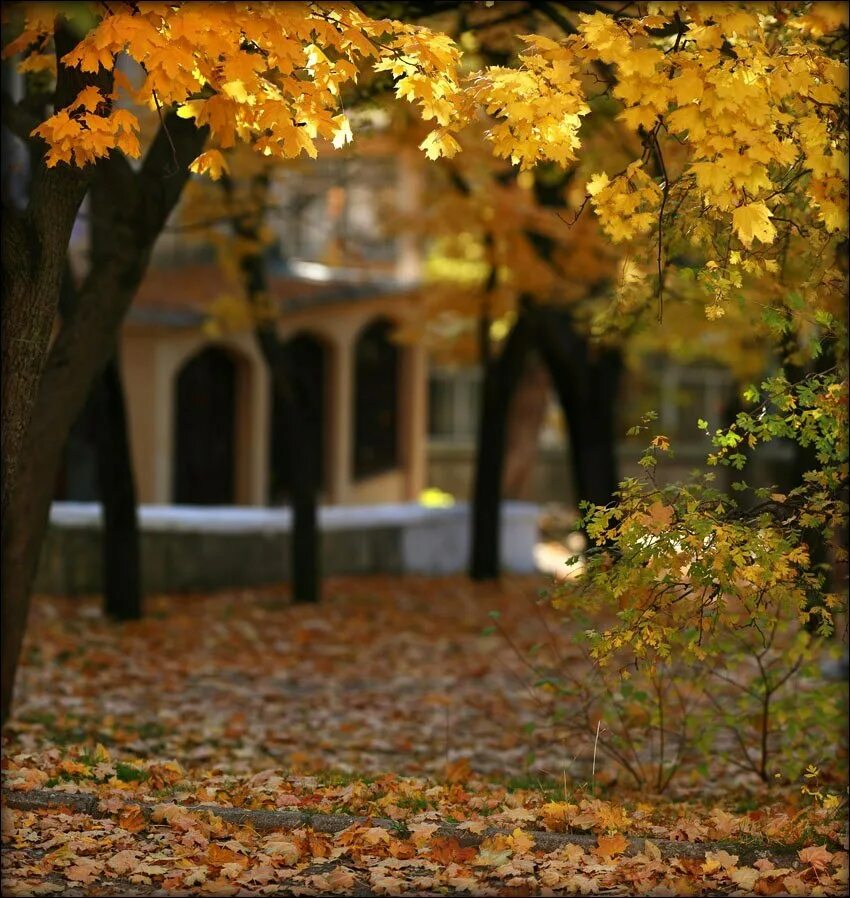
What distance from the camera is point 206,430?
73.3ft

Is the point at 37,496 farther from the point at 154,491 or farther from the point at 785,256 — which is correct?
the point at 154,491

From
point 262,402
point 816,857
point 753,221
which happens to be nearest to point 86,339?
point 753,221

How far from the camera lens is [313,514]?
50.5 ft

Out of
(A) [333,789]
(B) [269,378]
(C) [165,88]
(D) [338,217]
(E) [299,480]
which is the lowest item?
(A) [333,789]

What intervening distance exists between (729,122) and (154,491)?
53.2 ft

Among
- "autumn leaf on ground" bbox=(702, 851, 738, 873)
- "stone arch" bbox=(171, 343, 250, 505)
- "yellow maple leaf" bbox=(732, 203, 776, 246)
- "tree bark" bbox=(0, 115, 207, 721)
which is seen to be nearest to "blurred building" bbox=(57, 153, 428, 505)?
"stone arch" bbox=(171, 343, 250, 505)

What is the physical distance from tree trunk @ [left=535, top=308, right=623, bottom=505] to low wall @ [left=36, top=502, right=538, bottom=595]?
3620 millimetres

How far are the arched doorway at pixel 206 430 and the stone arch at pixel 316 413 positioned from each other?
85 cm

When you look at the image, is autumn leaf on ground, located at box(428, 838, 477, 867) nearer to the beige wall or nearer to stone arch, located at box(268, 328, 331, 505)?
the beige wall

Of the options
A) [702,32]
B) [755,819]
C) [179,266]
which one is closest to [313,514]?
[179,266]

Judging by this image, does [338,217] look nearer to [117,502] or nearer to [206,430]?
[206,430]

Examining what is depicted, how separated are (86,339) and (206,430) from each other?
556 inches

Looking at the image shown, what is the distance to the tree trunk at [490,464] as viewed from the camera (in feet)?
58.7

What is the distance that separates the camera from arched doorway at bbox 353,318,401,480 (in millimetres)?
25344
